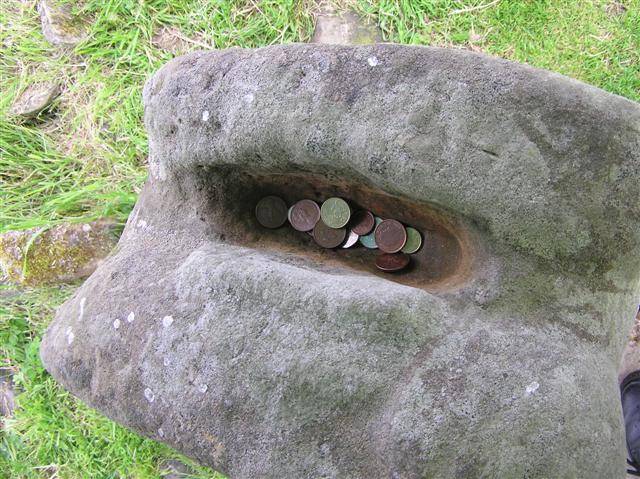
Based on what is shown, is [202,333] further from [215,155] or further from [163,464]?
[163,464]

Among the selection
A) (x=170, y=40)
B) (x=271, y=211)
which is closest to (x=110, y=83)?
(x=170, y=40)

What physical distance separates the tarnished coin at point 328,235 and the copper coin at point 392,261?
13cm

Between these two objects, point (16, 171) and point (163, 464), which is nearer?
point (163, 464)

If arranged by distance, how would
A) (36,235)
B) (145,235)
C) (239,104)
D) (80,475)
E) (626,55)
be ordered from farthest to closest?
1. (80,475)
2. (626,55)
3. (36,235)
4. (145,235)
5. (239,104)

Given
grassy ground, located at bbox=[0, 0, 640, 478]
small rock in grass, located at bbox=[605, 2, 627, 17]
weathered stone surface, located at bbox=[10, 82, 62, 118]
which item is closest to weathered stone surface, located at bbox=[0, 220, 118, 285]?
grassy ground, located at bbox=[0, 0, 640, 478]

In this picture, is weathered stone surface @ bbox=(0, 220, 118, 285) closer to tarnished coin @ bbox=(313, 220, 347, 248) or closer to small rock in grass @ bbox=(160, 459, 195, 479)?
small rock in grass @ bbox=(160, 459, 195, 479)

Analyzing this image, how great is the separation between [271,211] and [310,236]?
0.46 feet

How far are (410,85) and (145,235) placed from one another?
0.85m

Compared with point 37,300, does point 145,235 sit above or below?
above

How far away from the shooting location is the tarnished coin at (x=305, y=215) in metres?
1.58

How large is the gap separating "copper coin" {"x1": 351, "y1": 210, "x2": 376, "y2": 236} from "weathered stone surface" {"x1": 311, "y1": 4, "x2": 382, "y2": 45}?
1150mm

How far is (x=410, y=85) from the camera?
3.78ft

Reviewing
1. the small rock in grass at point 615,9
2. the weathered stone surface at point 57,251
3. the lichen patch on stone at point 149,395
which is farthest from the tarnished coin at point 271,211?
the small rock in grass at point 615,9

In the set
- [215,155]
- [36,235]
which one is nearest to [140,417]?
[215,155]
